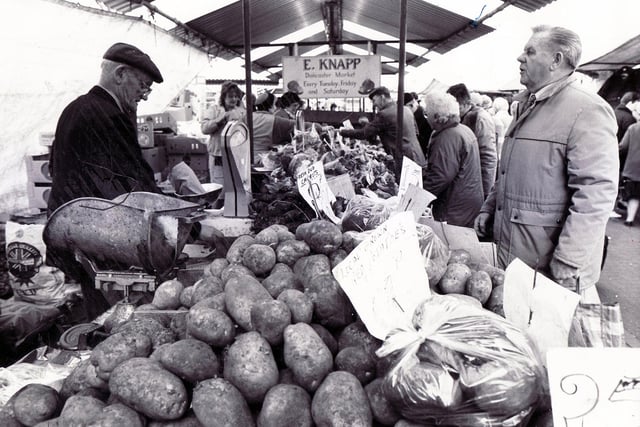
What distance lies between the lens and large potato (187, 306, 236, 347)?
132 centimetres

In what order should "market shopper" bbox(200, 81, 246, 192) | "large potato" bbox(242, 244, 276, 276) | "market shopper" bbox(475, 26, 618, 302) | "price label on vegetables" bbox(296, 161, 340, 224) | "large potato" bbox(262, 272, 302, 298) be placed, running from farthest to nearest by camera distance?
"market shopper" bbox(200, 81, 246, 192) < "price label on vegetables" bbox(296, 161, 340, 224) < "market shopper" bbox(475, 26, 618, 302) < "large potato" bbox(242, 244, 276, 276) < "large potato" bbox(262, 272, 302, 298)

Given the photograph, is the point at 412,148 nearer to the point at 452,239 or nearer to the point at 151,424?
the point at 452,239

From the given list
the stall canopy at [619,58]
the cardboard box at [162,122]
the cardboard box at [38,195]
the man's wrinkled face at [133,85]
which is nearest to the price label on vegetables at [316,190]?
the man's wrinkled face at [133,85]

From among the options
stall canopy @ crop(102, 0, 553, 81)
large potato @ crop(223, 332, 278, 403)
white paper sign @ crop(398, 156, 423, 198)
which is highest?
stall canopy @ crop(102, 0, 553, 81)

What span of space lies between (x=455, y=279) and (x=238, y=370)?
2.59 ft

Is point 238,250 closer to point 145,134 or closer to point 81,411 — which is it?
point 81,411

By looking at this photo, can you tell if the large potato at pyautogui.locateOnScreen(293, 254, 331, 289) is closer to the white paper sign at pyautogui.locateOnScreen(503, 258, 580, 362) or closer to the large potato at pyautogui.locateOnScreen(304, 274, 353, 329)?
the large potato at pyautogui.locateOnScreen(304, 274, 353, 329)

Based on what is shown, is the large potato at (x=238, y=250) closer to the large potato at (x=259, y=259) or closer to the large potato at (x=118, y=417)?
the large potato at (x=259, y=259)

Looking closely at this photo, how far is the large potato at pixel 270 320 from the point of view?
4.32 ft

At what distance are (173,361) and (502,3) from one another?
9.04 metres

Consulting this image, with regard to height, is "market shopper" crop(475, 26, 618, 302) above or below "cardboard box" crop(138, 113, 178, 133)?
below

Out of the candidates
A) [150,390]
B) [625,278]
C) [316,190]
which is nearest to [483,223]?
[316,190]

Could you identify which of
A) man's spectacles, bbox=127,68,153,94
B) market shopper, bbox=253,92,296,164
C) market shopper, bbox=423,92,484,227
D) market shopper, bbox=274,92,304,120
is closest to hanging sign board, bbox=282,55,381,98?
market shopper, bbox=274,92,304,120

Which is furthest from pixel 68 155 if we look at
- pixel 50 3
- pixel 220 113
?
pixel 220 113
